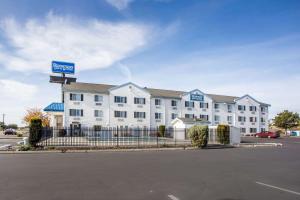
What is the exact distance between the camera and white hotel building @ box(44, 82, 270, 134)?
153 ft

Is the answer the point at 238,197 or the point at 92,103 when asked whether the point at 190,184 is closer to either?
the point at 238,197

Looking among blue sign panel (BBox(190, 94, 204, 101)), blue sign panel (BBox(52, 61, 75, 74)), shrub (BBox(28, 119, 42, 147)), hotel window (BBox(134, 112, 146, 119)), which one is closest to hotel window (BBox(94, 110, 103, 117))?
hotel window (BBox(134, 112, 146, 119))

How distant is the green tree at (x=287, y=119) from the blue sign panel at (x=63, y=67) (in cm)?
5970

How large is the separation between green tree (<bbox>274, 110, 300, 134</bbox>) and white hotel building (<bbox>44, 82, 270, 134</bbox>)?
45.5ft

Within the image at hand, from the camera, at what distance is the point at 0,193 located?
7.30 metres

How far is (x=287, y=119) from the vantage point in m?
75.9

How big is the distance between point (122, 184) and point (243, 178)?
186 inches

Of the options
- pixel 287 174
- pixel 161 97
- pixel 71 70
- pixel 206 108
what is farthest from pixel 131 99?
pixel 287 174

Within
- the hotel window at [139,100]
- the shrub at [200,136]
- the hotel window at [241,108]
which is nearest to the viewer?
the shrub at [200,136]

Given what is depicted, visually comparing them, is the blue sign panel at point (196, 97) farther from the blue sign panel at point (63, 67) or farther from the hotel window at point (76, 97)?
the blue sign panel at point (63, 67)

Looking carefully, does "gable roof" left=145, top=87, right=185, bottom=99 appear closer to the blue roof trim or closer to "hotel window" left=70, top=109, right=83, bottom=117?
"hotel window" left=70, top=109, right=83, bottom=117

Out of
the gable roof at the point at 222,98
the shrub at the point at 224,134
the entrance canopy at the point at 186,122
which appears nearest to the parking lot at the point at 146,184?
the shrub at the point at 224,134

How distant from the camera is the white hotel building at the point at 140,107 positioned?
4656 centimetres

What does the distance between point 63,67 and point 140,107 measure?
54.9 ft
